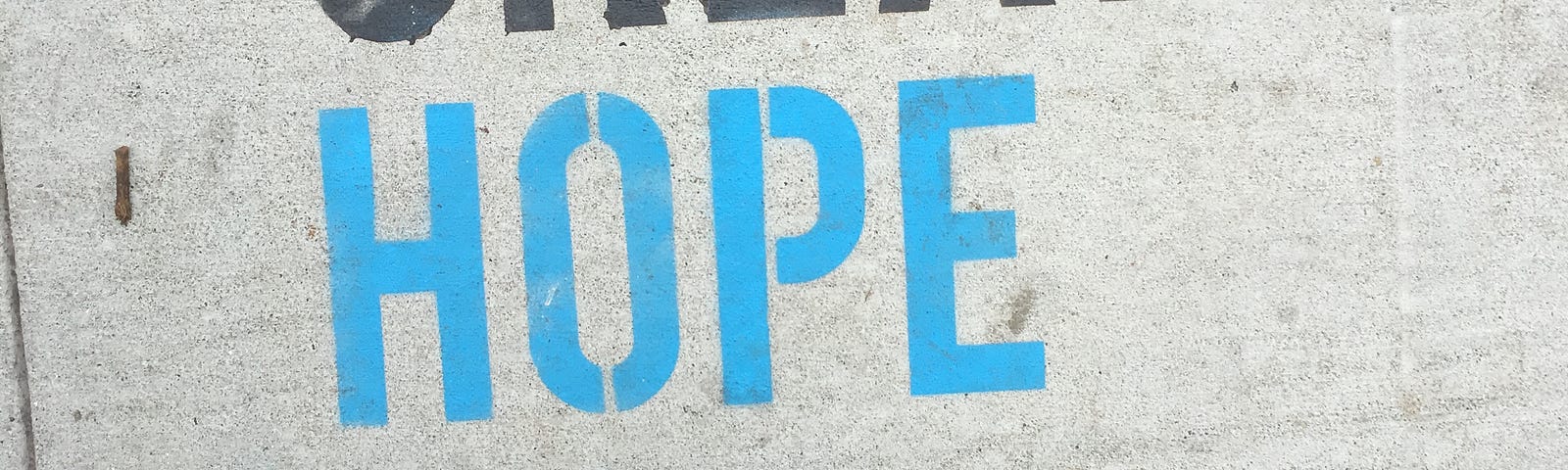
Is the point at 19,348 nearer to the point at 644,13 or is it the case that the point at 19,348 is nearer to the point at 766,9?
the point at 644,13

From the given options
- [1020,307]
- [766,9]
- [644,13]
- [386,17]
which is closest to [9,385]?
[386,17]

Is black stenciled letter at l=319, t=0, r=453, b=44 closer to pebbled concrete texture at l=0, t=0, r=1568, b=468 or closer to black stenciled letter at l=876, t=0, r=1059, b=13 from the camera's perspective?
pebbled concrete texture at l=0, t=0, r=1568, b=468

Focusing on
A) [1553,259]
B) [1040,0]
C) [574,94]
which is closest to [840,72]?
[1040,0]

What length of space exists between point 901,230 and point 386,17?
1.53 m

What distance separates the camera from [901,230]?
2.39 m

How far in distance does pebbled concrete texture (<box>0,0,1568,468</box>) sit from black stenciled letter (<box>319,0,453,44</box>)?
36mm

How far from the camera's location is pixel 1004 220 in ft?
7.81

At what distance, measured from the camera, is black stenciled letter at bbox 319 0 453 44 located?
237cm

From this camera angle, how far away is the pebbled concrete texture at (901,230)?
93.0 inches

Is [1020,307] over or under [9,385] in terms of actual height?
over

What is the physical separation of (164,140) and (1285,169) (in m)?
3.07

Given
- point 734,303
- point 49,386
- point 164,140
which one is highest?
point 164,140

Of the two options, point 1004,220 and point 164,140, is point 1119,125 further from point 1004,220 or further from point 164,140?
point 164,140

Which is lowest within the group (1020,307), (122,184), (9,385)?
(9,385)
